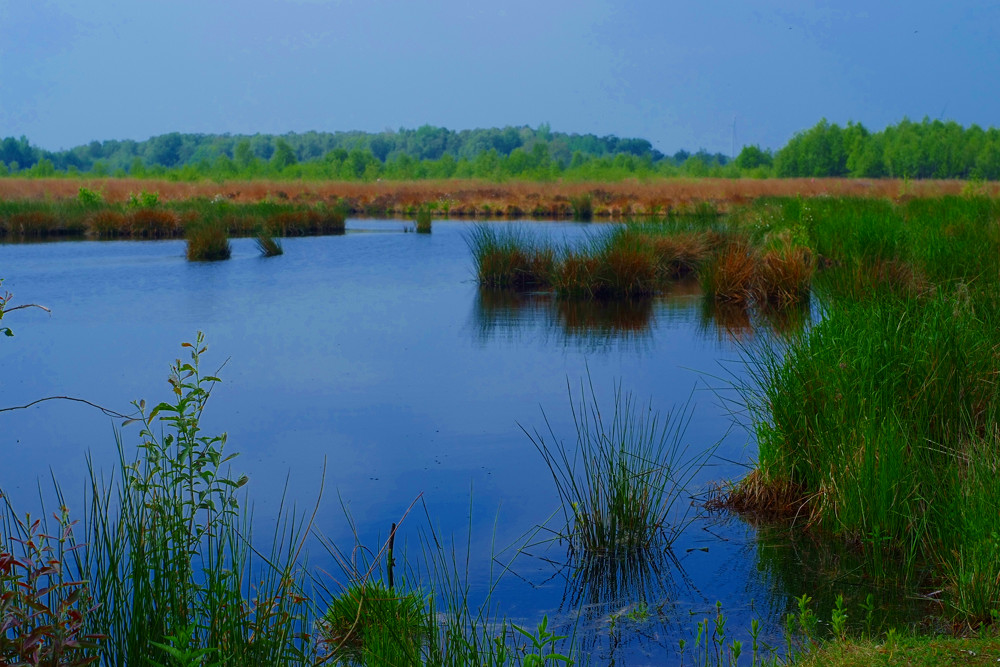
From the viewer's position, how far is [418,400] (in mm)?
6949

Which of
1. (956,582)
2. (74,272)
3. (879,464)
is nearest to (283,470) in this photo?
(879,464)

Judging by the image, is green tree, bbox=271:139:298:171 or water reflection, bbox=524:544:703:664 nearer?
water reflection, bbox=524:544:703:664

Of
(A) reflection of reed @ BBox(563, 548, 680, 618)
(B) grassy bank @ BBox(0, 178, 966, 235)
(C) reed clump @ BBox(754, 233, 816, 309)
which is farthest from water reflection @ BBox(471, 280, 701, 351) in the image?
(B) grassy bank @ BBox(0, 178, 966, 235)

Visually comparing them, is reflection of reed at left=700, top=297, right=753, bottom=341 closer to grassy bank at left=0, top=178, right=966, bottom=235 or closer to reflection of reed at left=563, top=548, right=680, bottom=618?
reflection of reed at left=563, top=548, right=680, bottom=618

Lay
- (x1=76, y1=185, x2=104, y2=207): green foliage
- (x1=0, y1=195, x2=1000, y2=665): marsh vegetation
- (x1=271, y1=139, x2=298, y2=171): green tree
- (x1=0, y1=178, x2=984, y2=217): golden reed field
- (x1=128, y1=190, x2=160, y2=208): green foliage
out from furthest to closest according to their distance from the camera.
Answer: (x1=271, y1=139, x2=298, y2=171): green tree, (x1=0, y1=178, x2=984, y2=217): golden reed field, (x1=76, y1=185, x2=104, y2=207): green foliage, (x1=128, y1=190, x2=160, y2=208): green foliage, (x1=0, y1=195, x2=1000, y2=665): marsh vegetation

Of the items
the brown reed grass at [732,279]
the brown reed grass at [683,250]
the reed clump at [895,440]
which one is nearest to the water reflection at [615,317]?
the brown reed grass at [732,279]

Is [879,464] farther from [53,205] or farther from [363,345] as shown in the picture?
[53,205]

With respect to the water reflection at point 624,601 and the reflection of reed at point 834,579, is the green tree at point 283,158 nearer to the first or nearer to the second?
the water reflection at point 624,601

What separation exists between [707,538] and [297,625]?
1.94 metres

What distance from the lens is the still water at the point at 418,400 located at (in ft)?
12.8

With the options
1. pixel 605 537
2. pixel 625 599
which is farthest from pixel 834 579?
pixel 605 537

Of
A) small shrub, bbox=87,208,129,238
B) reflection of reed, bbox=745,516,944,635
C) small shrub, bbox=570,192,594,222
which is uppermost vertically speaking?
small shrub, bbox=570,192,594,222

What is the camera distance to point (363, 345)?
9.32 meters

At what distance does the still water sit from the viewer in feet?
12.8
